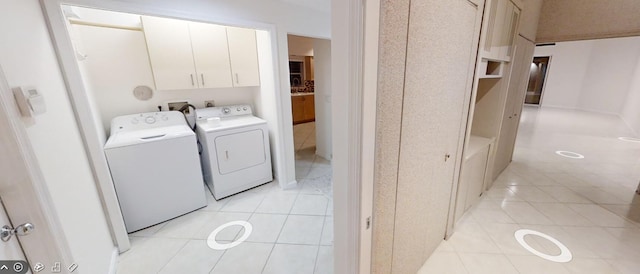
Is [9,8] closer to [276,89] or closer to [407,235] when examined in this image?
[276,89]

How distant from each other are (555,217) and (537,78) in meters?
10.4

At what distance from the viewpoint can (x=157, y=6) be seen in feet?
6.02

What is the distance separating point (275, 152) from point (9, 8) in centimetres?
231

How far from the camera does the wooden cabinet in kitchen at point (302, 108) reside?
644cm

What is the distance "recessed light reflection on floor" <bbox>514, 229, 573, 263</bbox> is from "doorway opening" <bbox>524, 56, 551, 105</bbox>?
31.7 ft

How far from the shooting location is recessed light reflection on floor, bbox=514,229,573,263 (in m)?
1.79

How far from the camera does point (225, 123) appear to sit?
2.83m

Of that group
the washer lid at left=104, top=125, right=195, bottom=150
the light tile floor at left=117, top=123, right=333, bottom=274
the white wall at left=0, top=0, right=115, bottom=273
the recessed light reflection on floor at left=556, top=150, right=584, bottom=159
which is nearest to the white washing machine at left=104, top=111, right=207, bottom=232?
the washer lid at left=104, top=125, right=195, bottom=150

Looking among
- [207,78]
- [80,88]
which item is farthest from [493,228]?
[80,88]

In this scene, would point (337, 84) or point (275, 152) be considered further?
point (275, 152)

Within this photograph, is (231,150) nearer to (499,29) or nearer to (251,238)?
(251,238)

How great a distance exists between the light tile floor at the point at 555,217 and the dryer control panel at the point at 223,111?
274 cm

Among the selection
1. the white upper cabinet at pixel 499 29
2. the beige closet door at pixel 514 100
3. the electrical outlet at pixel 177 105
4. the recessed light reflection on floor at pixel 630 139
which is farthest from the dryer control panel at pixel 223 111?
the recessed light reflection on floor at pixel 630 139

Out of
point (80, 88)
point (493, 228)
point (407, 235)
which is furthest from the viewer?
point (493, 228)
